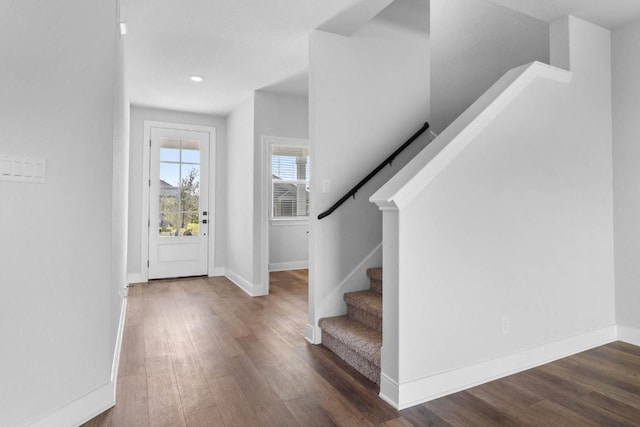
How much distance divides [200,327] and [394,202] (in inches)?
90.1

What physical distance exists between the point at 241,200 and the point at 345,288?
2.53m

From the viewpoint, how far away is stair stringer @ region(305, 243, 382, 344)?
2.97 m

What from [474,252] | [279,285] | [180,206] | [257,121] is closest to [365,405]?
[474,252]

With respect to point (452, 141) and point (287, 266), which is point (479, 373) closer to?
point (452, 141)

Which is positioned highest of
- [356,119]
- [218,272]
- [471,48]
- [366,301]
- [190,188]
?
[471,48]

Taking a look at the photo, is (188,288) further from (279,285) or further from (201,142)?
(201,142)

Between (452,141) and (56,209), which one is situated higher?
(452,141)

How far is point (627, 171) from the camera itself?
9.75ft

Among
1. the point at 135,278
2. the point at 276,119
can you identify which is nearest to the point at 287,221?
the point at 276,119

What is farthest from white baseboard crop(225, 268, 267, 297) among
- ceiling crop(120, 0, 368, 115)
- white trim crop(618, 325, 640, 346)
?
white trim crop(618, 325, 640, 346)

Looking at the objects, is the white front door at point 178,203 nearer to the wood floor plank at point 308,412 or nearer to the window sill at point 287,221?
the window sill at point 287,221

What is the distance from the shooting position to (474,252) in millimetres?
2273

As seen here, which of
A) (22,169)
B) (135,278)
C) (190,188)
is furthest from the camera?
(190,188)

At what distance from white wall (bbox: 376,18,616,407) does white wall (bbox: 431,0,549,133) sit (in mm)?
834
